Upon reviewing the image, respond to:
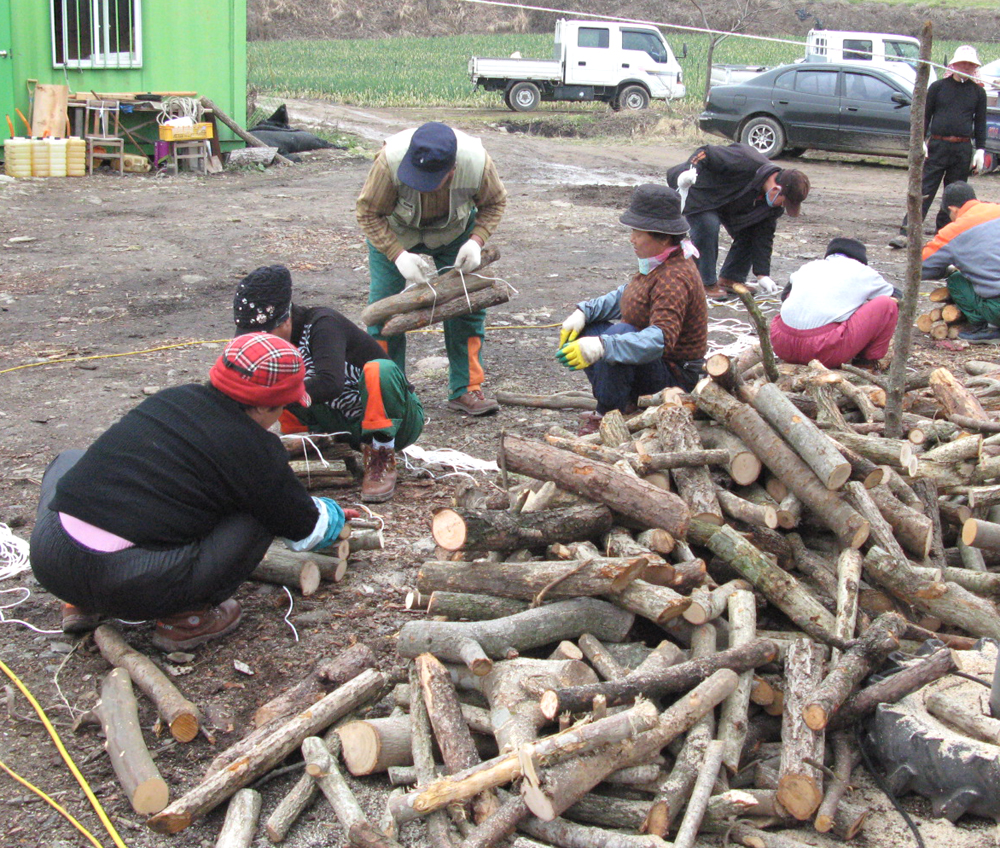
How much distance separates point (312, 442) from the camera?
16.0 feet

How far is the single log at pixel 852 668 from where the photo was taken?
2.79 m

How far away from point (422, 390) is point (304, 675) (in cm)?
310

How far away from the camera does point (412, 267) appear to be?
5.38 metres

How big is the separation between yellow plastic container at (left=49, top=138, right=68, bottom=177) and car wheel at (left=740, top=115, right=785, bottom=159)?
1001 centimetres

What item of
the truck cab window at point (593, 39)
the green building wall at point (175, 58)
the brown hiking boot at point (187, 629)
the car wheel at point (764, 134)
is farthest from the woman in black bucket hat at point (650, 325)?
the truck cab window at point (593, 39)

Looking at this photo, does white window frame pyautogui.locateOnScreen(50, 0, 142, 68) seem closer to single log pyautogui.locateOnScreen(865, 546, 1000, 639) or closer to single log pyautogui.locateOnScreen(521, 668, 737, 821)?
single log pyautogui.locateOnScreen(865, 546, 1000, 639)

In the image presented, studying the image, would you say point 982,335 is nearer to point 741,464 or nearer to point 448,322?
point 448,322

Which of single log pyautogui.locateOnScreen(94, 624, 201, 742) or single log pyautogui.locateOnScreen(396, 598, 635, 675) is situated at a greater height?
single log pyautogui.locateOnScreen(396, 598, 635, 675)

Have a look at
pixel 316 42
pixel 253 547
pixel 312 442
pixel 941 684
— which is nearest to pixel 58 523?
pixel 253 547

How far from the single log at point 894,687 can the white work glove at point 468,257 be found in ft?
10.9

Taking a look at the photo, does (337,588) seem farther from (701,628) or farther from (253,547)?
(701,628)

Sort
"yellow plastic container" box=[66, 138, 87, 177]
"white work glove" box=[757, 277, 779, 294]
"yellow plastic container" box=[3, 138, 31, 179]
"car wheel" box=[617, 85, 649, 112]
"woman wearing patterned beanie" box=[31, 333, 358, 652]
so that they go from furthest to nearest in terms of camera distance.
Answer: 1. "car wheel" box=[617, 85, 649, 112]
2. "yellow plastic container" box=[66, 138, 87, 177]
3. "yellow plastic container" box=[3, 138, 31, 179]
4. "white work glove" box=[757, 277, 779, 294]
5. "woman wearing patterned beanie" box=[31, 333, 358, 652]

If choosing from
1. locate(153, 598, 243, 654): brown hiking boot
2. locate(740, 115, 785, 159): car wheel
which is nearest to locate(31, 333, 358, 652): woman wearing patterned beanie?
locate(153, 598, 243, 654): brown hiking boot

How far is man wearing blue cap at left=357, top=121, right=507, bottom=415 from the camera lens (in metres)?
5.17
